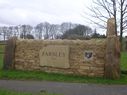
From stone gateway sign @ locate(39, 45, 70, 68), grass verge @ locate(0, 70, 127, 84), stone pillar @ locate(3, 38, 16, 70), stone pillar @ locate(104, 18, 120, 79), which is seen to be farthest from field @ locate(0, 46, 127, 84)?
stone pillar @ locate(3, 38, 16, 70)

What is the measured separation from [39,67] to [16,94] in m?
7.96

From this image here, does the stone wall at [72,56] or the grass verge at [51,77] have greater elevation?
the stone wall at [72,56]

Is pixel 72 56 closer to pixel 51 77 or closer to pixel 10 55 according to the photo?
pixel 51 77

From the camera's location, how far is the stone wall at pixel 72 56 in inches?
651

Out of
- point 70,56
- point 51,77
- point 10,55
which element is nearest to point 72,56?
point 70,56

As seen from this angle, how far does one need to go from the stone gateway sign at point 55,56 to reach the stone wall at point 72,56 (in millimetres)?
120

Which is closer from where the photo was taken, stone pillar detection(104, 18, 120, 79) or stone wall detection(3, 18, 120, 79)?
stone pillar detection(104, 18, 120, 79)

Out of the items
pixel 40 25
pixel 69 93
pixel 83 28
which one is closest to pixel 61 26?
pixel 40 25

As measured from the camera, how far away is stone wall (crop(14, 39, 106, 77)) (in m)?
16.5

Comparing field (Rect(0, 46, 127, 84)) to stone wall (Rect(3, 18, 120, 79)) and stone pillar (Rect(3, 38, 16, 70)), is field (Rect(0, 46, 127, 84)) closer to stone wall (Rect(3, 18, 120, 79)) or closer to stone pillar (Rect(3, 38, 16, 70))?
stone wall (Rect(3, 18, 120, 79))

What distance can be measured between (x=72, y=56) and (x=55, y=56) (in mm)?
1103

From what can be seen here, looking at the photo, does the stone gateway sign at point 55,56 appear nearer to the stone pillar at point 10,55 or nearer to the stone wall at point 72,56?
the stone wall at point 72,56

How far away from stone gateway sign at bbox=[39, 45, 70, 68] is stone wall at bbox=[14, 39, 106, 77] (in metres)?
0.12

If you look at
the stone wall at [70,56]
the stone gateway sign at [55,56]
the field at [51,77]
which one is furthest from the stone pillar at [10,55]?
the stone gateway sign at [55,56]
